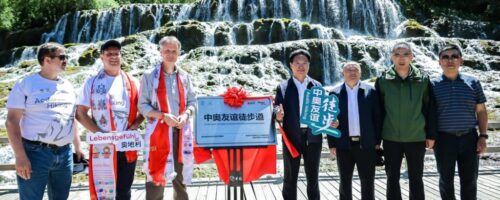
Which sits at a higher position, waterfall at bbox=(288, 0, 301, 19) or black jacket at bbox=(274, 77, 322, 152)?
waterfall at bbox=(288, 0, 301, 19)

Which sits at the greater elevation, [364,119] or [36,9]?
[36,9]

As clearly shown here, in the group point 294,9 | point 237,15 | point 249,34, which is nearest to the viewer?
point 249,34

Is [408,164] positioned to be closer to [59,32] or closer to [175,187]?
[175,187]

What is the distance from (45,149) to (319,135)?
222 centimetres

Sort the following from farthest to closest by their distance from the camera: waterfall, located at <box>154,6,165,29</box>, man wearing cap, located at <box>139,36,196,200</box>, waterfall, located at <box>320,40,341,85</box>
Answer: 1. waterfall, located at <box>154,6,165,29</box>
2. waterfall, located at <box>320,40,341,85</box>
3. man wearing cap, located at <box>139,36,196,200</box>

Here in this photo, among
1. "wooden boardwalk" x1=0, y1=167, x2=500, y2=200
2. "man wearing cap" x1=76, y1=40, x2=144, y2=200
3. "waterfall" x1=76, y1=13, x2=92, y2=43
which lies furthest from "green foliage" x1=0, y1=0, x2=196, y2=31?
"man wearing cap" x1=76, y1=40, x2=144, y2=200

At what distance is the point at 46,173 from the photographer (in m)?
3.06

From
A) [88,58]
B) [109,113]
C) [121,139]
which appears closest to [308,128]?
[121,139]

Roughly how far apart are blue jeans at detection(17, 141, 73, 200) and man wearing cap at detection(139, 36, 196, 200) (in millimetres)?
632

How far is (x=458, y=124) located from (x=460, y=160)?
0.35 metres

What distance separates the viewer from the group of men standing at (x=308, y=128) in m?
3.35

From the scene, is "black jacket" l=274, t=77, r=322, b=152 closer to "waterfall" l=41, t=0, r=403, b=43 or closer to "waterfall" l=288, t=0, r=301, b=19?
"waterfall" l=41, t=0, r=403, b=43

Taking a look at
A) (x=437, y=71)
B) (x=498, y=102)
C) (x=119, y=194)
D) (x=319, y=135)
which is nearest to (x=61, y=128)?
(x=119, y=194)

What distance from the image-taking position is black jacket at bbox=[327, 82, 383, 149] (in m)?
3.67
